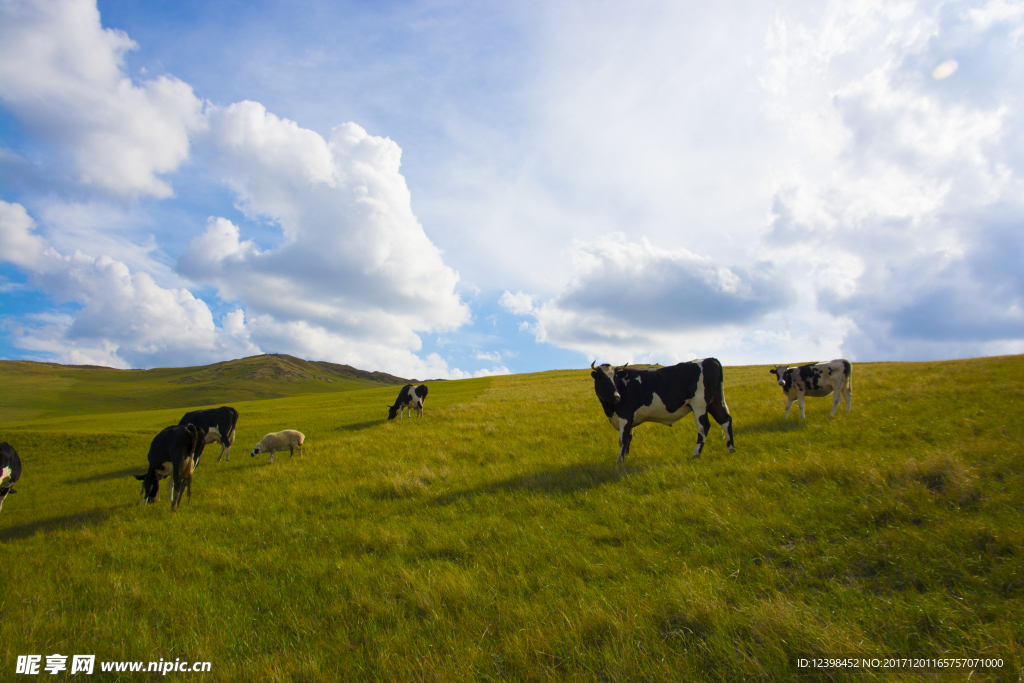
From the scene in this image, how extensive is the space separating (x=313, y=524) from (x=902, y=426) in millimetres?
14395

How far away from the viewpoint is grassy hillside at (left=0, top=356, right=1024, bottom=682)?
146 inches

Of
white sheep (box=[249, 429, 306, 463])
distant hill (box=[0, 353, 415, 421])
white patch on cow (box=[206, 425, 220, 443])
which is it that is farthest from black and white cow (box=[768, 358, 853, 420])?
distant hill (box=[0, 353, 415, 421])

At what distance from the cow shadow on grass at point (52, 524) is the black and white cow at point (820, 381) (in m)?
19.9

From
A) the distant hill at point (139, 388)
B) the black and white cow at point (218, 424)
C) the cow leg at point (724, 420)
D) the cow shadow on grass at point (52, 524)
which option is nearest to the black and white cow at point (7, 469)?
the cow shadow on grass at point (52, 524)

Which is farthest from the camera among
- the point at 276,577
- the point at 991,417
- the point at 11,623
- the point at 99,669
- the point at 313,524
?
the point at 991,417

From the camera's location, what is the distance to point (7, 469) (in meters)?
11.8

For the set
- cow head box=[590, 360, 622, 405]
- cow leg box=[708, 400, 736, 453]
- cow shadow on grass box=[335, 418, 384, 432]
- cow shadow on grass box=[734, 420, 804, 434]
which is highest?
cow head box=[590, 360, 622, 405]

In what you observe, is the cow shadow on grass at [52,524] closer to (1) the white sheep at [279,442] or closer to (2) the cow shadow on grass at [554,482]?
(1) the white sheep at [279,442]

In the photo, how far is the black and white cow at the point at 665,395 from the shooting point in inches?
425

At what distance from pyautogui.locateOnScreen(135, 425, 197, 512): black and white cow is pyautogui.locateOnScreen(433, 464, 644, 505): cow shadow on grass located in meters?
6.87

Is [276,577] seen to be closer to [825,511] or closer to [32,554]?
[32,554]

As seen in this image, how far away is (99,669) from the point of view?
4.25 m

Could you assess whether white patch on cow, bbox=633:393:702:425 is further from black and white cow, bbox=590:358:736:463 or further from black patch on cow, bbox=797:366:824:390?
black patch on cow, bbox=797:366:824:390

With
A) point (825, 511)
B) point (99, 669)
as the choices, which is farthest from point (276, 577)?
point (825, 511)
